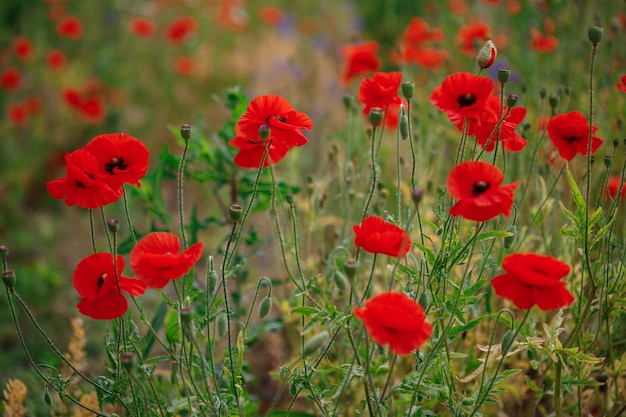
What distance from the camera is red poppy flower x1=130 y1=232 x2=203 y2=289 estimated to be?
3.36 feet

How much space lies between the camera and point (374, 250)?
112cm

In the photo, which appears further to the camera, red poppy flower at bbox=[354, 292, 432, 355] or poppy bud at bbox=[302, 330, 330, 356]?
poppy bud at bbox=[302, 330, 330, 356]

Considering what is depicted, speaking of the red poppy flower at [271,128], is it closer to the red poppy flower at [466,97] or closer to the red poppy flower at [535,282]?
the red poppy flower at [466,97]

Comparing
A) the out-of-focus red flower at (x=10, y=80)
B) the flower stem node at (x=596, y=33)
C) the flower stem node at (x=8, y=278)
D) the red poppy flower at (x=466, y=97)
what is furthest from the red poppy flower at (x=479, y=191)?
the out-of-focus red flower at (x=10, y=80)

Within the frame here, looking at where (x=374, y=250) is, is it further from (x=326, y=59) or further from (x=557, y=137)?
(x=326, y=59)

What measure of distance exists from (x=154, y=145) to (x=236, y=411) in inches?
104

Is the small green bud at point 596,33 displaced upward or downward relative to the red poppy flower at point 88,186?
upward

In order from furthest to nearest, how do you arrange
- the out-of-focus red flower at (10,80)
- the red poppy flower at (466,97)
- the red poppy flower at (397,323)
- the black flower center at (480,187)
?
the out-of-focus red flower at (10,80) < the red poppy flower at (466,97) < the black flower center at (480,187) < the red poppy flower at (397,323)

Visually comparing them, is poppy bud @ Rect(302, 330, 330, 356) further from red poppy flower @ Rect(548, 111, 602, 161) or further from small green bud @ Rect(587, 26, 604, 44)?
small green bud @ Rect(587, 26, 604, 44)

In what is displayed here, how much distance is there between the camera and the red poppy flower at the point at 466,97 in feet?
4.02

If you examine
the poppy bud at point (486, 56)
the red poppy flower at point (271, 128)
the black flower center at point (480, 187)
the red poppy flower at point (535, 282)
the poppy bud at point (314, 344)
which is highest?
the poppy bud at point (486, 56)

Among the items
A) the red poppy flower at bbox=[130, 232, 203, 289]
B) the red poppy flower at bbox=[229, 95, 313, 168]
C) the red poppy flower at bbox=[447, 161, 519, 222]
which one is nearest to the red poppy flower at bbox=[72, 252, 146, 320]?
the red poppy flower at bbox=[130, 232, 203, 289]

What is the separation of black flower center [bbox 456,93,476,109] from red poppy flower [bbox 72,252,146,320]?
A: 2.31 feet

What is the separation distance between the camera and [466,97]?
125cm
